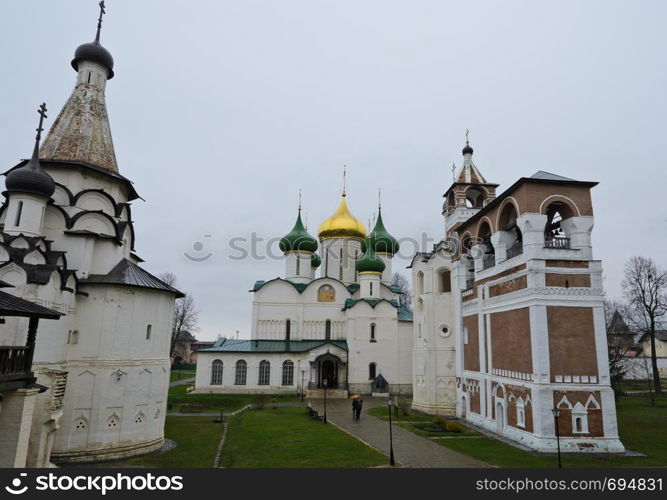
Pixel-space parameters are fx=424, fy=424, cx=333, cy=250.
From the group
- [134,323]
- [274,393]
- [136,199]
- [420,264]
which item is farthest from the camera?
[274,393]

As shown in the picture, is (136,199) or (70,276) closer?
(70,276)

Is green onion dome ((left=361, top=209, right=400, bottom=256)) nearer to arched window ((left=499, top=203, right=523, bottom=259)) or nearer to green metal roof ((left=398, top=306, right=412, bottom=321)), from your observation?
green metal roof ((left=398, top=306, right=412, bottom=321))

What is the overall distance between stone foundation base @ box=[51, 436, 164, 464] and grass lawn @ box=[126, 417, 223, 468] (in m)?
0.39

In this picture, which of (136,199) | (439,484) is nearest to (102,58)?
(136,199)

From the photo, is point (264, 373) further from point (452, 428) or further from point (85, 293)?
point (85, 293)

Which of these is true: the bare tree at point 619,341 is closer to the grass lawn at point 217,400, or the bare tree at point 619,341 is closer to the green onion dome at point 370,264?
the green onion dome at point 370,264

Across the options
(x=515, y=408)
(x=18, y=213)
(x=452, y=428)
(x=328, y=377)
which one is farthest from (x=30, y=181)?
(x=328, y=377)

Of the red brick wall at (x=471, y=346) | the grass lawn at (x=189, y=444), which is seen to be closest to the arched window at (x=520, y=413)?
the red brick wall at (x=471, y=346)

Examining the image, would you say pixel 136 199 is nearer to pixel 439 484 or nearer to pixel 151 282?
pixel 151 282

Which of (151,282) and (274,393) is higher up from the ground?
(151,282)

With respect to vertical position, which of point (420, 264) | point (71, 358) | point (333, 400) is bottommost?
point (333, 400)

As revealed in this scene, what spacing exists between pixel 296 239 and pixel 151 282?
23.4m

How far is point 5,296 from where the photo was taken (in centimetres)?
871

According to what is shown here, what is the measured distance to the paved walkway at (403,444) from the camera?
13.2 metres
